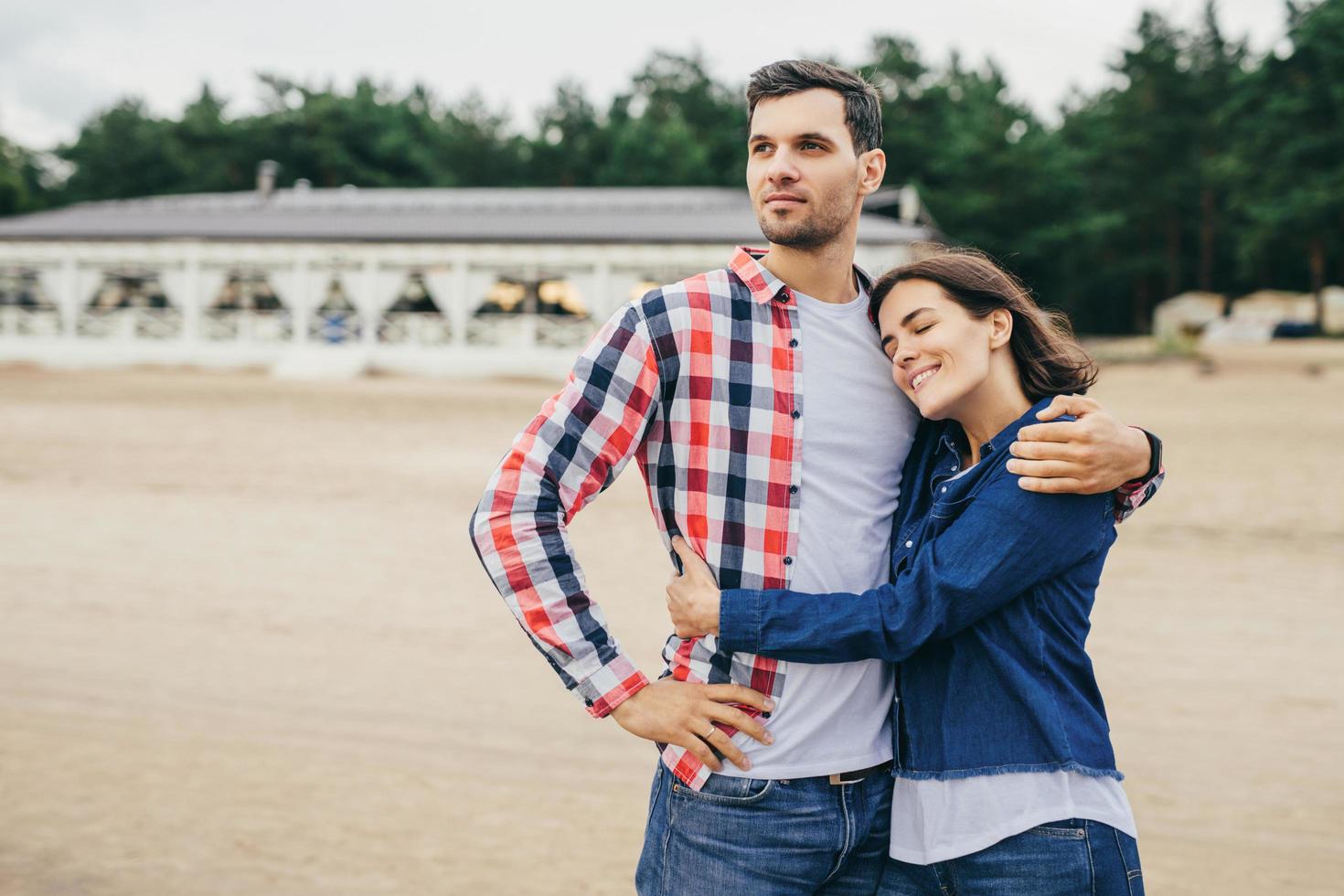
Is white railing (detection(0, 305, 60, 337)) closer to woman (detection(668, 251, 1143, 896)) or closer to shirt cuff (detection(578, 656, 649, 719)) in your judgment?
shirt cuff (detection(578, 656, 649, 719))

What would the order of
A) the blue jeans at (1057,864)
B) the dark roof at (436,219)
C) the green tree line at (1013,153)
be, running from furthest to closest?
the green tree line at (1013,153), the dark roof at (436,219), the blue jeans at (1057,864)

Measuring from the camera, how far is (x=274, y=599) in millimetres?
6953

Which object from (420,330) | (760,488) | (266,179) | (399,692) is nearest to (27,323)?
(266,179)

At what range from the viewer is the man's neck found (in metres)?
1.93

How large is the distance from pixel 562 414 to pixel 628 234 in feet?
83.3

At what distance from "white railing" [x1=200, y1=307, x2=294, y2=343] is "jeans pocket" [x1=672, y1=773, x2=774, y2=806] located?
28.8 m

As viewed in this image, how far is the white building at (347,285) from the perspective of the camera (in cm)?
2691

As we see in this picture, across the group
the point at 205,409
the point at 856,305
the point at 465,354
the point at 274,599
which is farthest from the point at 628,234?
the point at 856,305

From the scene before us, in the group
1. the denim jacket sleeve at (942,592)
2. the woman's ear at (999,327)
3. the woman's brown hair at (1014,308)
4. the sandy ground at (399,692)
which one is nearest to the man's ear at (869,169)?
the woman's brown hair at (1014,308)

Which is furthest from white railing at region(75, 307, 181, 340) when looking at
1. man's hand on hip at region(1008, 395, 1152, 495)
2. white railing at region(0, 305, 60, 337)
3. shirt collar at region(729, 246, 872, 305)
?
man's hand on hip at region(1008, 395, 1152, 495)

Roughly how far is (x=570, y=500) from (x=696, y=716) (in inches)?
15.6

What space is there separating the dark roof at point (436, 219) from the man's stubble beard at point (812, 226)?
75.6 ft

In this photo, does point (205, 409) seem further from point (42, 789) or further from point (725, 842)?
point (725, 842)

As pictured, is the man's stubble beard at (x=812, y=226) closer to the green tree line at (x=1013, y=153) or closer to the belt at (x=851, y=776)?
the belt at (x=851, y=776)
